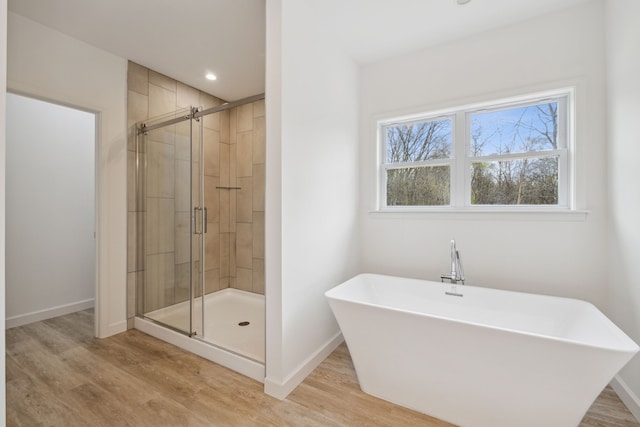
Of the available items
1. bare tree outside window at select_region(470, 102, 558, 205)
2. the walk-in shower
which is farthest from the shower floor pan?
bare tree outside window at select_region(470, 102, 558, 205)

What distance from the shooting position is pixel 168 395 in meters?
1.80

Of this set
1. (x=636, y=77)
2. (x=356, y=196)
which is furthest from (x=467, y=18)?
(x=356, y=196)

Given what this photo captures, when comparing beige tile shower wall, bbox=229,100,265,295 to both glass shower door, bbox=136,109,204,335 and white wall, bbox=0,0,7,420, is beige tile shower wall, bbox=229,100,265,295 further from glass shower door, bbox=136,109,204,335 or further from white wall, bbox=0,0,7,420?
white wall, bbox=0,0,7,420

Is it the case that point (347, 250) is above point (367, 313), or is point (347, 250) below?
above

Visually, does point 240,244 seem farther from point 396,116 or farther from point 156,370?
point 396,116

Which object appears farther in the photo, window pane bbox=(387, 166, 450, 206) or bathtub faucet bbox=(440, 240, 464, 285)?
window pane bbox=(387, 166, 450, 206)

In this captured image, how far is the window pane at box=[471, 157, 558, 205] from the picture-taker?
226 cm

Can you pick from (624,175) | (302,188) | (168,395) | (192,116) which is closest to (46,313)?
(168,395)

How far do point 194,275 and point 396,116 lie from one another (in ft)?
7.89

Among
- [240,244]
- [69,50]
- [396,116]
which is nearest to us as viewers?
[69,50]

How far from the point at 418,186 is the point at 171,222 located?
240 cm

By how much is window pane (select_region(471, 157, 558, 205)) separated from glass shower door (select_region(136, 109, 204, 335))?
2497mm

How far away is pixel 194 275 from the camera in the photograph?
253 cm

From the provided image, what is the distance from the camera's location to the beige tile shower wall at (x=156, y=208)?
2.59 meters
